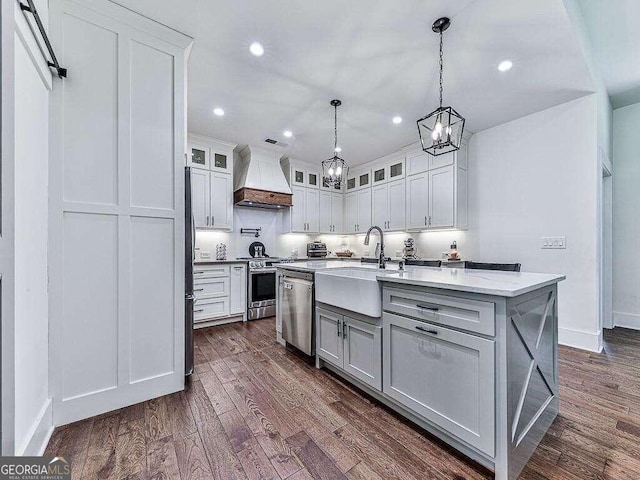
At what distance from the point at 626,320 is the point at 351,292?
4.39 metres

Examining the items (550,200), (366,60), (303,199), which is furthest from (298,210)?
(550,200)

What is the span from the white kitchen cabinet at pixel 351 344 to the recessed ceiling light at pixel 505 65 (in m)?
2.69

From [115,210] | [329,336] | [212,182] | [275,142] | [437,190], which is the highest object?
[275,142]

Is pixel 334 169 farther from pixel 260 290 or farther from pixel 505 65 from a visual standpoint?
pixel 260 290

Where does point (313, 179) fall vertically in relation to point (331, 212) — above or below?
above

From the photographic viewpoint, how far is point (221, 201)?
180 inches

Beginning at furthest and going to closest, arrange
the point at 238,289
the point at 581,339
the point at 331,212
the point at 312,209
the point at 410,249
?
the point at 331,212 → the point at 312,209 → the point at 410,249 → the point at 238,289 → the point at 581,339

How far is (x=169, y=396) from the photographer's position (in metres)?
2.11

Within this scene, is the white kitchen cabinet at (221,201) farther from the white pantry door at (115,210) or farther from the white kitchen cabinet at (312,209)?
the white pantry door at (115,210)

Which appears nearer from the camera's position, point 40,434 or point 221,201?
point 40,434

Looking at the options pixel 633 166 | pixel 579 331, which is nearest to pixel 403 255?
pixel 579 331

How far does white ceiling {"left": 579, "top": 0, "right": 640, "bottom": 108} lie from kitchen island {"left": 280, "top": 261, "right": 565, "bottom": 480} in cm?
253

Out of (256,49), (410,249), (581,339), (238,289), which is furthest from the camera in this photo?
(410,249)

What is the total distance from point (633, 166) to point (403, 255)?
330 cm
